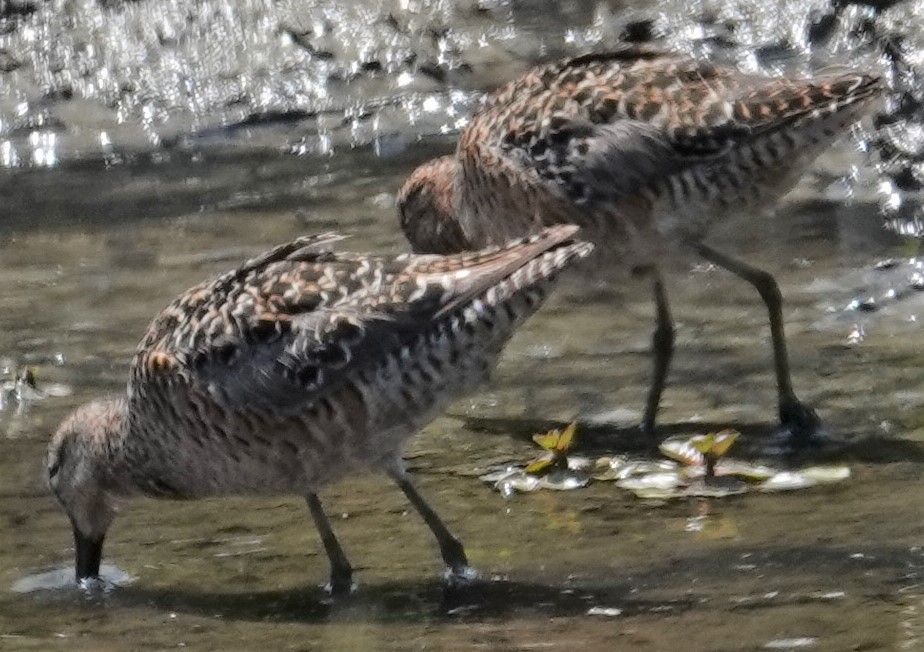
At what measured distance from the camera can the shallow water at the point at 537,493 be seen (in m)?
4.98

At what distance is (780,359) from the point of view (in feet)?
20.9

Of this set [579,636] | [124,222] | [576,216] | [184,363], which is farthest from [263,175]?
[579,636]

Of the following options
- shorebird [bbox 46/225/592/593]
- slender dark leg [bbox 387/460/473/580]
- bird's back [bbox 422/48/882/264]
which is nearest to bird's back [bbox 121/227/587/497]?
shorebird [bbox 46/225/592/593]

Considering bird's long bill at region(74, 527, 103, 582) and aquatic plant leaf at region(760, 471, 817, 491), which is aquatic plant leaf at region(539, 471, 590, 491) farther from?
bird's long bill at region(74, 527, 103, 582)

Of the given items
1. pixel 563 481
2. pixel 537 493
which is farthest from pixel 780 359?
pixel 537 493

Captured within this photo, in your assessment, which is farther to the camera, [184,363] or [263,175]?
[263,175]

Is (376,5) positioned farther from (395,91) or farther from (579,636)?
(579,636)

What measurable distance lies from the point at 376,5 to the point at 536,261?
5642 millimetres

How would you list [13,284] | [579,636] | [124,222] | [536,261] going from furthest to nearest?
[124,222] → [13,284] → [536,261] → [579,636]

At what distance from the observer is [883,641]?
14.7 feet

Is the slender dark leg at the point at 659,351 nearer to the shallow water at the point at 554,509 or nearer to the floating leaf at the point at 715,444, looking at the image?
the shallow water at the point at 554,509

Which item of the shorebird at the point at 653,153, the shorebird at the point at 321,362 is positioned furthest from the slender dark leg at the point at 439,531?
the shorebird at the point at 653,153

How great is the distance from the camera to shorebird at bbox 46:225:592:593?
17.1 ft

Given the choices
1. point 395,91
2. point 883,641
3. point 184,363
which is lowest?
point 883,641
